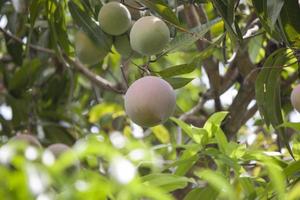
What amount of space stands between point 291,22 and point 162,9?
0.70 ft

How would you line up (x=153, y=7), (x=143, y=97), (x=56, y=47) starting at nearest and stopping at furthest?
(x=143, y=97)
(x=153, y=7)
(x=56, y=47)

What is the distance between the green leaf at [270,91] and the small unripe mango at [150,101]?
271 millimetres

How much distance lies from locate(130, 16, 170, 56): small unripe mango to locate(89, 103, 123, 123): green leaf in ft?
3.57

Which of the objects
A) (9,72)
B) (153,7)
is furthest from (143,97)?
(9,72)

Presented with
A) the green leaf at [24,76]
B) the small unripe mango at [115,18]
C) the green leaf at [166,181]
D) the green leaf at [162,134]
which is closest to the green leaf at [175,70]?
the small unripe mango at [115,18]

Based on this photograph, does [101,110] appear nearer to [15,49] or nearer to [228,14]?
[15,49]

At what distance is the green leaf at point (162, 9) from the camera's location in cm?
109

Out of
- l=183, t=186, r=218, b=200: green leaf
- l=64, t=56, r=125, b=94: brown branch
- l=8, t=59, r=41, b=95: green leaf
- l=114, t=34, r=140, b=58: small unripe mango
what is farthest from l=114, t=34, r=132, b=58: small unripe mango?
l=8, t=59, r=41, b=95: green leaf

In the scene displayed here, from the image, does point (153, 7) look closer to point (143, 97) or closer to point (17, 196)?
point (143, 97)

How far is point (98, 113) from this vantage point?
7.13ft

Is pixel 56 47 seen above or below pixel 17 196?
below

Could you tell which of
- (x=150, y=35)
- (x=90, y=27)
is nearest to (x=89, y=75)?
(x=90, y=27)

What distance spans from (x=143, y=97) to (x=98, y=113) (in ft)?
4.02

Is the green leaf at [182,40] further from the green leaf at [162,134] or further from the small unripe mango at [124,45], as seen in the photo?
the green leaf at [162,134]
